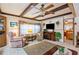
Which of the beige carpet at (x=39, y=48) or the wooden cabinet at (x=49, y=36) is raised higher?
the wooden cabinet at (x=49, y=36)

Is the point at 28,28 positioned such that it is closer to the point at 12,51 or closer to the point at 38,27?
the point at 38,27

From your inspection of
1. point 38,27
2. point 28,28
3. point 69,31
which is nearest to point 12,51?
point 28,28

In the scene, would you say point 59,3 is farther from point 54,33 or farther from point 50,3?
point 54,33

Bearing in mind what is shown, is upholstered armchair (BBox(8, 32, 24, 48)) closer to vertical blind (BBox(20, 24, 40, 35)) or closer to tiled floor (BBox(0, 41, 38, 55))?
tiled floor (BBox(0, 41, 38, 55))

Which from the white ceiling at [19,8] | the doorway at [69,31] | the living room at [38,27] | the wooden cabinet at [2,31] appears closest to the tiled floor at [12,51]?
the living room at [38,27]

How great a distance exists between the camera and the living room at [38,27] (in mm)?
2291

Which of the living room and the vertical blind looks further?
the vertical blind

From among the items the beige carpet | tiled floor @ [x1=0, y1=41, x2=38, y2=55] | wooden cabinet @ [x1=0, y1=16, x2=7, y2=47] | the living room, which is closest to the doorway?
the living room

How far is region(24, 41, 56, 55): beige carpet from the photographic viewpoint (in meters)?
2.36

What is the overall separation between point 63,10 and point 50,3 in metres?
0.31

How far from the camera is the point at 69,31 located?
231 centimetres

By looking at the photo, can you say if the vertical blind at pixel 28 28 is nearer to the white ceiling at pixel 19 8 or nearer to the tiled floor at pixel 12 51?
the white ceiling at pixel 19 8
